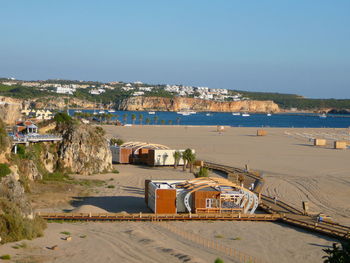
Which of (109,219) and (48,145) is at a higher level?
(48,145)

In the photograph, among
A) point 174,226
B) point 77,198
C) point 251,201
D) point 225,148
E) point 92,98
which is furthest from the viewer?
point 92,98

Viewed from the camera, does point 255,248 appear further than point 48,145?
No

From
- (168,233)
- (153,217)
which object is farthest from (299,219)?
(153,217)

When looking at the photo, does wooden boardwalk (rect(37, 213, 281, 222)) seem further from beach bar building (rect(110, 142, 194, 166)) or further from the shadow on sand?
beach bar building (rect(110, 142, 194, 166))

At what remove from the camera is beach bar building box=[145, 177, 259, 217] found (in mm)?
21531

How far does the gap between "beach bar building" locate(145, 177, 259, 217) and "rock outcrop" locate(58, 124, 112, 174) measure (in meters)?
10.2

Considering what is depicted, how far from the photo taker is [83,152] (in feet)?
105

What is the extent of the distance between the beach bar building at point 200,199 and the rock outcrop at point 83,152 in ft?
33.4

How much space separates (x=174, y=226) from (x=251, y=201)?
14.1ft

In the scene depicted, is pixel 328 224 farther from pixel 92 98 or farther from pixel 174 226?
pixel 92 98

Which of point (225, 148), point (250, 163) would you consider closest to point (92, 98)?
point (225, 148)

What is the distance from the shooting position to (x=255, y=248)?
→ 17000 millimetres

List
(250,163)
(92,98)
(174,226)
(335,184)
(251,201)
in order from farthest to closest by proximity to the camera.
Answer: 1. (92,98)
2. (250,163)
3. (335,184)
4. (251,201)
5. (174,226)

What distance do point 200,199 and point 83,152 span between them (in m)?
12.7
